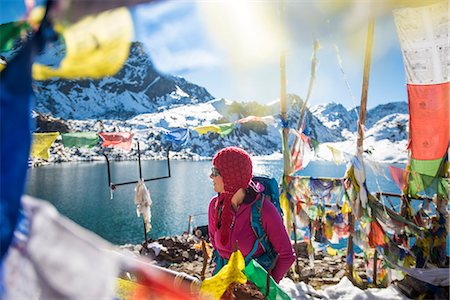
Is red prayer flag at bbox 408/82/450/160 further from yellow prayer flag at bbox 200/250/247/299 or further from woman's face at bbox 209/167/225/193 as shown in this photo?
yellow prayer flag at bbox 200/250/247/299

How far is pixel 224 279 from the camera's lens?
Answer: 1567mm

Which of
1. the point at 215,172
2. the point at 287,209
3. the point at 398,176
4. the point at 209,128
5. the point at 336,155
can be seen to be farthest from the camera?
the point at 209,128

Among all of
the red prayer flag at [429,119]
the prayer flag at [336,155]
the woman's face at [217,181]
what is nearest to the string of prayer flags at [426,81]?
the red prayer flag at [429,119]

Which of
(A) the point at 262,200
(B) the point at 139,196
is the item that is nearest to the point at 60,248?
(A) the point at 262,200

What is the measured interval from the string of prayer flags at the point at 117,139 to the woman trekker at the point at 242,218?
24.5ft

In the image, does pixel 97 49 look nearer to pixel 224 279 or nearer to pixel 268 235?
pixel 224 279

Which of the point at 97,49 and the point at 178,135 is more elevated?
the point at 97,49

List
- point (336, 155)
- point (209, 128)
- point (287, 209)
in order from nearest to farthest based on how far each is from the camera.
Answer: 1. point (287, 209)
2. point (336, 155)
3. point (209, 128)

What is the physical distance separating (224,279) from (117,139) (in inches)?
345

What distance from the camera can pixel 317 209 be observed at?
698 cm

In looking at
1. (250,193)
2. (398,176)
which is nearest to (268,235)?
(250,193)

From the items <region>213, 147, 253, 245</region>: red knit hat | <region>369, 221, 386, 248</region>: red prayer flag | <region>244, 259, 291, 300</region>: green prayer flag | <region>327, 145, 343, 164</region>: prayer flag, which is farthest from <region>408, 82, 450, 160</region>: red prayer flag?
<region>244, 259, 291, 300</region>: green prayer flag

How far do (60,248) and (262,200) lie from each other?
1.90m

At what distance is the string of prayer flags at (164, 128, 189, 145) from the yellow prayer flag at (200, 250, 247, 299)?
26.2 ft
